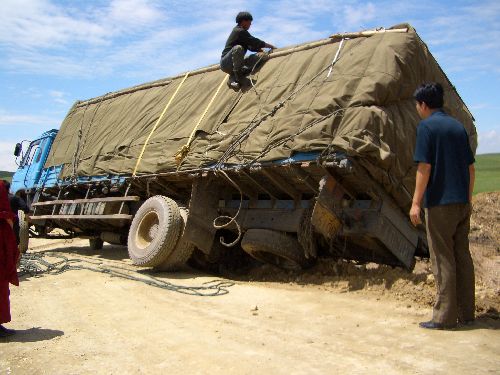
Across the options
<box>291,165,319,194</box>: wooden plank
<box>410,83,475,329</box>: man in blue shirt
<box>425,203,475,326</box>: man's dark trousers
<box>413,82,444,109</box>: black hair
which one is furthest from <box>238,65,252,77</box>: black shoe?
<box>425,203,475,326</box>: man's dark trousers

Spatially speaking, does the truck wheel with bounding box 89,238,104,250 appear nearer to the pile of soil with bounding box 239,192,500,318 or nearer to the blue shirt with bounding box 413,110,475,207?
the pile of soil with bounding box 239,192,500,318

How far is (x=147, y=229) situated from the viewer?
8703 mm

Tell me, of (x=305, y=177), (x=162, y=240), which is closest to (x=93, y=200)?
(x=162, y=240)

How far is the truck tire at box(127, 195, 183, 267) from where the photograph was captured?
7902mm

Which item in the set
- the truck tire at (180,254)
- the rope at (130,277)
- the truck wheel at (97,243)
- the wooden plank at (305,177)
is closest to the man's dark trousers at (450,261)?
the wooden plank at (305,177)

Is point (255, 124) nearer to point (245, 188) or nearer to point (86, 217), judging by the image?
point (245, 188)

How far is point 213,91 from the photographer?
352 inches

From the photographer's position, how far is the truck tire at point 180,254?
7996mm

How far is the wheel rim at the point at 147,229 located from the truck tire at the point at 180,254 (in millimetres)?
463

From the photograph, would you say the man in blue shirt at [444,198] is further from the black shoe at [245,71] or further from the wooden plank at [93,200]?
the wooden plank at [93,200]

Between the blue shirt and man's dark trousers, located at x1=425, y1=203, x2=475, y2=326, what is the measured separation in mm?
102

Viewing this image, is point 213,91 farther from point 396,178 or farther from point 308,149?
point 396,178

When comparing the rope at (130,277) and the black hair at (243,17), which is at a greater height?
the black hair at (243,17)

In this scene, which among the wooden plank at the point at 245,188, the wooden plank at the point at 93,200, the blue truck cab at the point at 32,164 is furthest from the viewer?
the blue truck cab at the point at 32,164
